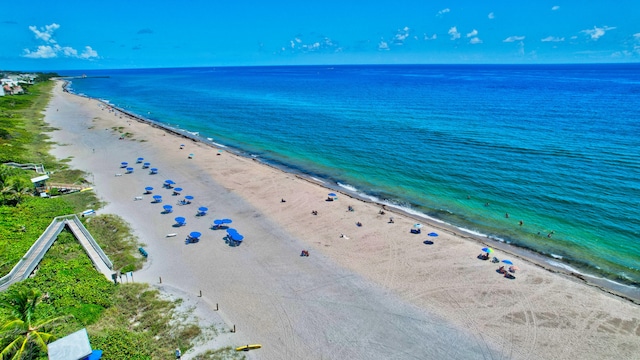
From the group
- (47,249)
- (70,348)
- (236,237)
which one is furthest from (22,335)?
(236,237)

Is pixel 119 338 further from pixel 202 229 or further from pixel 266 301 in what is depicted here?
pixel 202 229

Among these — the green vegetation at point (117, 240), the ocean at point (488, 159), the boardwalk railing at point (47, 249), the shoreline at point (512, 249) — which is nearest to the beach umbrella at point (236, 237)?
the green vegetation at point (117, 240)

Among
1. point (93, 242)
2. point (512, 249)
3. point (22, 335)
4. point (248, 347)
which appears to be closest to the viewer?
point (22, 335)

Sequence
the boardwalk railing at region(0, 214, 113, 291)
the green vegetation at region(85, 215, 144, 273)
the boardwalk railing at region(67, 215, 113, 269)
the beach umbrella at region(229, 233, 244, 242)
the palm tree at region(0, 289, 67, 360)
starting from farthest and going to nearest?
the beach umbrella at region(229, 233, 244, 242)
the green vegetation at region(85, 215, 144, 273)
the boardwalk railing at region(67, 215, 113, 269)
the boardwalk railing at region(0, 214, 113, 291)
the palm tree at region(0, 289, 67, 360)

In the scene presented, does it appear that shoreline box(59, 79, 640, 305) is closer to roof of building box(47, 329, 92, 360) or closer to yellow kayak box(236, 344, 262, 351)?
yellow kayak box(236, 344, 262, 351)

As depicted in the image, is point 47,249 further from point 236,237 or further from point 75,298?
point 236,237

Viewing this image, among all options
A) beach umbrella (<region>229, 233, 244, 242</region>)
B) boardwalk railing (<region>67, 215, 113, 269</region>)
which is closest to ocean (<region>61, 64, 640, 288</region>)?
beach umbrella (<region>229, 233, 244, 242</region>)
